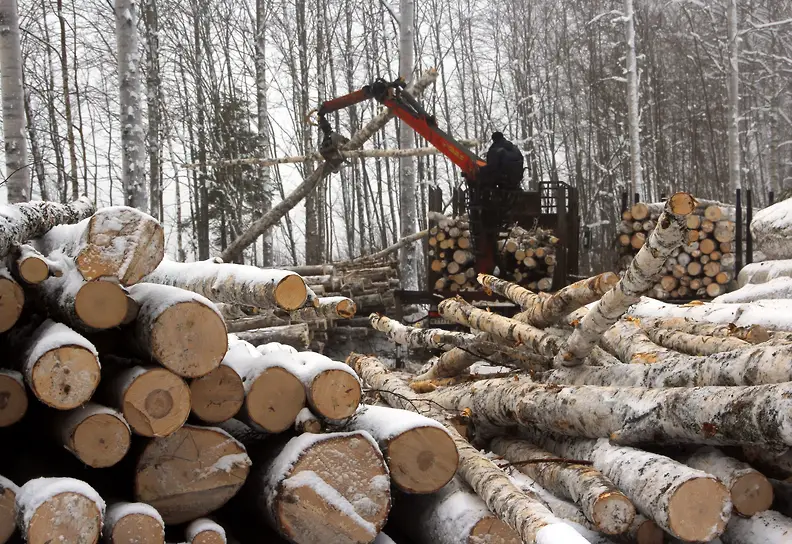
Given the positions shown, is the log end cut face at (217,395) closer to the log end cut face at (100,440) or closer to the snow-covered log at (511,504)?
the log end cut face at (100,440)

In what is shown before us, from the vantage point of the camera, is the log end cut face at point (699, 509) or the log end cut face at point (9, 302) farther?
the log end cut face at point (699, 509)

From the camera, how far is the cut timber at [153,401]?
2707 millimetres

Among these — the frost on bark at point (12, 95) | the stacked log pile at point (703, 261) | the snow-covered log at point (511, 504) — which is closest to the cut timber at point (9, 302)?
the snow-covered log at point (511, 504)

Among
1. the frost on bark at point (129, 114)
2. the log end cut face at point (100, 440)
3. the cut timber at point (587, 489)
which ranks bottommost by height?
the cut timber at point (587, 489)

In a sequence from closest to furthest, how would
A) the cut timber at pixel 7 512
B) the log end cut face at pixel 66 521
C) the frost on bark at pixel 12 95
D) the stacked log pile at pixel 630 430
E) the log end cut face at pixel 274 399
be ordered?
the log end cut face at pixel 66 521 → the cut timber at pixel 7 512 → the log end cut face at pixel 274 399 → the stacked log pile at pixel 630 430 → the frost on bark at pixel 12 95

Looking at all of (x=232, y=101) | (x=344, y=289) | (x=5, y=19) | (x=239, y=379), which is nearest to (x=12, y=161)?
(x=5, y=19)

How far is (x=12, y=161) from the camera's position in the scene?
27.6 feet

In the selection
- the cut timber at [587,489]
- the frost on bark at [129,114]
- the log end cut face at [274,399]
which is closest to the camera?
the log end cut face at [274,399]

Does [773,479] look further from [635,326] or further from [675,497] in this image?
[635,326]

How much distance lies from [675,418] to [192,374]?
2.38m

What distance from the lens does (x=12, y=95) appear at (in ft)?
27.9

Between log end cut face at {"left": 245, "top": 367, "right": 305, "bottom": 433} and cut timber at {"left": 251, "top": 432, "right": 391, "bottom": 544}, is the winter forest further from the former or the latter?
cut timber at {"left": 251, "top": 432, "right": 391, "bottom": 544}

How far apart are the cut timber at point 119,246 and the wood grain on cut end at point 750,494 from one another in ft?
9.49

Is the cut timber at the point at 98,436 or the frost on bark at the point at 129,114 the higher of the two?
the frost on bark at the point at 129,114
